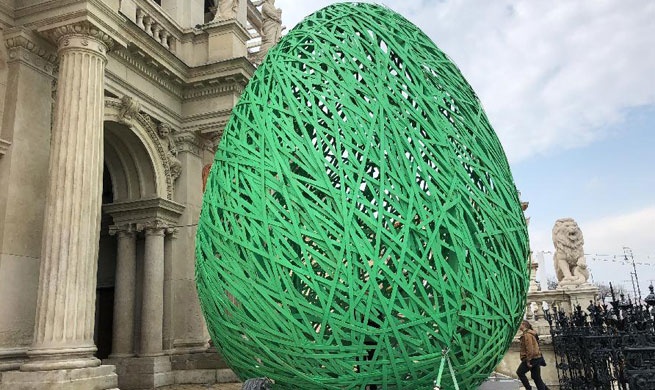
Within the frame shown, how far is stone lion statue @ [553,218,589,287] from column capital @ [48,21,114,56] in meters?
13.3

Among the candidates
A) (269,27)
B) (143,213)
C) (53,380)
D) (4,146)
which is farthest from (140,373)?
(269,27)

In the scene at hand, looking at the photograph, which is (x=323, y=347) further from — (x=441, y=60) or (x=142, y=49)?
(x=142, y=49)

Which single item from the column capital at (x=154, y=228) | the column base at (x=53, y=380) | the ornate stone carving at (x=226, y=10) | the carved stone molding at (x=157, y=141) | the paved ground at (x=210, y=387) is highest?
the ornate stone carving at (x=226, y=10)

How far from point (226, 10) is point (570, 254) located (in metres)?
11.8

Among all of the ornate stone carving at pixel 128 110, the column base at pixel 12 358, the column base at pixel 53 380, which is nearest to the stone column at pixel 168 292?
the ornate stone carving at pixel 128 110

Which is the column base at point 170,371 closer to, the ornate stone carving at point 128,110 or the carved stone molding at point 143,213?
the carved stone molding at point 143,213

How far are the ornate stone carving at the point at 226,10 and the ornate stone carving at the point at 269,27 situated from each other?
144cm

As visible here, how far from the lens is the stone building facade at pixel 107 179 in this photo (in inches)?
305

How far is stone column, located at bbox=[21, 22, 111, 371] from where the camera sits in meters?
7.43

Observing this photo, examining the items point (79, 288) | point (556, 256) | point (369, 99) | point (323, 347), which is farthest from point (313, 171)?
point (556, 256)

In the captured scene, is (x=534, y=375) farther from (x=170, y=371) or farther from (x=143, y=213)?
(x=143, y=213)

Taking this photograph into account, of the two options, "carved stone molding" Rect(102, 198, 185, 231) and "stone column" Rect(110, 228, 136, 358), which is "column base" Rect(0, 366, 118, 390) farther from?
"carved stone molding" Rect(102, 198, 185, 231)

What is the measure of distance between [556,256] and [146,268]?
11513 millimetres

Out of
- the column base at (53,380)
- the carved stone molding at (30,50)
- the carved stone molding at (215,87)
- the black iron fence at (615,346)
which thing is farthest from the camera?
the carved stone molding at (215,87)
